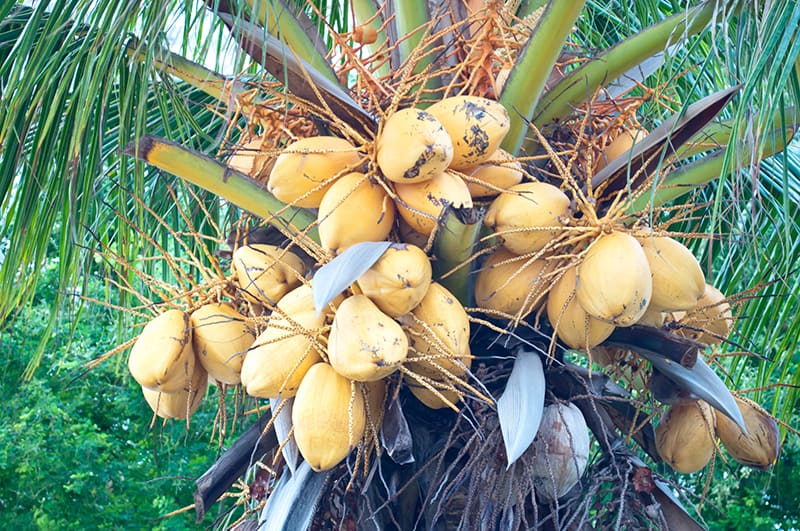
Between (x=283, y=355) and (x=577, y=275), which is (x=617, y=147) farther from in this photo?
(x=283, y=355)

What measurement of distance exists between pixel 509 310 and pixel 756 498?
17.1 ft

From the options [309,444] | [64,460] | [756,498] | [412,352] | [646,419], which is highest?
[412,352]

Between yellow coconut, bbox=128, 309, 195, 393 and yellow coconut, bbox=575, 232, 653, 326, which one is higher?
yellow coconut, bbox=575, 232, 653, 326

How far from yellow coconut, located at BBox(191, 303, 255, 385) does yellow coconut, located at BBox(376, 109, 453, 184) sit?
42 centimetres

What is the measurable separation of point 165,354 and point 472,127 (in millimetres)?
702

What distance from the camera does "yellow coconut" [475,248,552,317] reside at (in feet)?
5.57

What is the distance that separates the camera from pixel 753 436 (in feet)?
6.40

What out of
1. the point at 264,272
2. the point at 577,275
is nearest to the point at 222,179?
the point at 264,272

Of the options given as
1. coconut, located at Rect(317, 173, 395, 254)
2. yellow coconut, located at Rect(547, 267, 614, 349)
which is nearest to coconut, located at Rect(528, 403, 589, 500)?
yellow coconut, located at Rect(547, 267, 614, 349)

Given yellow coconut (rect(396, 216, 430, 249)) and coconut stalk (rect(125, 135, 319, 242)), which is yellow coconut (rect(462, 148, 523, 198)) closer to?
yellow coconut (rect(396, 216, 430, 249))

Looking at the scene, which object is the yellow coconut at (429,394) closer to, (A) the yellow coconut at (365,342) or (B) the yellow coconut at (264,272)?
(A) the yellow coconut at (365,342)

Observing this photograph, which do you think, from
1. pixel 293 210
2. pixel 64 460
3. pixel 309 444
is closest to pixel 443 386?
pixel 309 444

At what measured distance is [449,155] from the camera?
1.60 metres

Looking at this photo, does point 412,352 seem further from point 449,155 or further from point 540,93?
point 540,93
